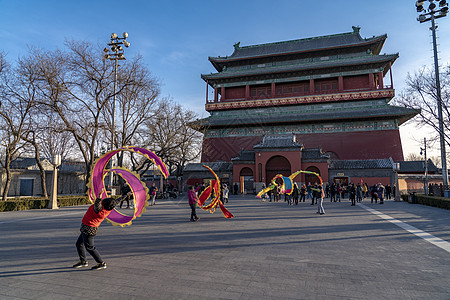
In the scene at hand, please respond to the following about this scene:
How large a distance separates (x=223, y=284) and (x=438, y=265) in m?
4.47

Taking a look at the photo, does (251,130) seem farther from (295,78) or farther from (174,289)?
(174,289)

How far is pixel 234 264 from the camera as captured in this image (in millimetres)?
5410

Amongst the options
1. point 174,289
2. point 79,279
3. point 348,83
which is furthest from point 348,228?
point 348,83

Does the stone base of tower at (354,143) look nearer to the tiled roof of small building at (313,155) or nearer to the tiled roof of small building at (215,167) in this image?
the tiled roof of small building at (215,167)

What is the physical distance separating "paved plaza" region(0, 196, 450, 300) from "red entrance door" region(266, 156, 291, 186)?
21667mm

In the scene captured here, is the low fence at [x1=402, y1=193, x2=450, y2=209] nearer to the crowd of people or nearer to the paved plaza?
the crowd of people

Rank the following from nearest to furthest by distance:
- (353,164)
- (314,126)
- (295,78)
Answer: (353,164) → (314,126) → (295,78)

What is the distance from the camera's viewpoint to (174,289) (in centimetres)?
414

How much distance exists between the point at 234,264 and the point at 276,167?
2655 cm

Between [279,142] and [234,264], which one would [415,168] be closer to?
[279,142]

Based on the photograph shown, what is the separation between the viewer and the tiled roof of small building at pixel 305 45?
38.2 m

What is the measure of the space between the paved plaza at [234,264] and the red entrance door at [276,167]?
71.1 ft

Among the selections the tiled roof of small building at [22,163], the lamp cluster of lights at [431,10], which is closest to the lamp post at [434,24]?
the lamp cluster of lights at [431,10]

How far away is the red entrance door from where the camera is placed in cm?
3098
